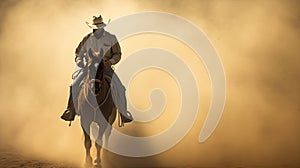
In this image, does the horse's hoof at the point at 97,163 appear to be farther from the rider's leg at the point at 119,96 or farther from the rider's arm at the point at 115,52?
the rider's arm at the point at 115,52

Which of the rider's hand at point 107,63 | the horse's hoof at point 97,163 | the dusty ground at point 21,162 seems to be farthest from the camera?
the dusty ground at point 21,162

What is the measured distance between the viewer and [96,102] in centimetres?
783

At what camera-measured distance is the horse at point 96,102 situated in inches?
303

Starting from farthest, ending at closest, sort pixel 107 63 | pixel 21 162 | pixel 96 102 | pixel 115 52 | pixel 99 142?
pixel 21 162
pixel 115 52
pixel 99 142
pixel 107 63
pixel 96 102

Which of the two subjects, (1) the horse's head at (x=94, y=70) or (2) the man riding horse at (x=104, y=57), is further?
(2) the man riding horse at (x=104, y=57)

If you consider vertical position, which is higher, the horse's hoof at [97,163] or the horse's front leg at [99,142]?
the horse's front leg at [99,142]

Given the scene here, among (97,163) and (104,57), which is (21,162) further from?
(104,57)

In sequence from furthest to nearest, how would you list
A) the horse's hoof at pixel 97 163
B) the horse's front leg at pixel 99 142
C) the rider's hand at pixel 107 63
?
the horse's hoof at pixel 97 163, the horse's front leg at pixel 99 142, the rider's hand at pixel 107 63

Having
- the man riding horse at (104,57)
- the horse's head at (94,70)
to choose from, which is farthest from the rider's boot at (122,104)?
the horse's head at (94,70)

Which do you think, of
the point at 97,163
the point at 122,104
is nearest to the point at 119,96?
the point at 122,104

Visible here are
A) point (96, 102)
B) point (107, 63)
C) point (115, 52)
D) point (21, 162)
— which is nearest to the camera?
point (96, 102)

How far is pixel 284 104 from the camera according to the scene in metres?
11.5

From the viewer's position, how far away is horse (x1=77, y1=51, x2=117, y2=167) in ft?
25.2

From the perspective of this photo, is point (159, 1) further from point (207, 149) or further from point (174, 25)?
point (207, 149)
